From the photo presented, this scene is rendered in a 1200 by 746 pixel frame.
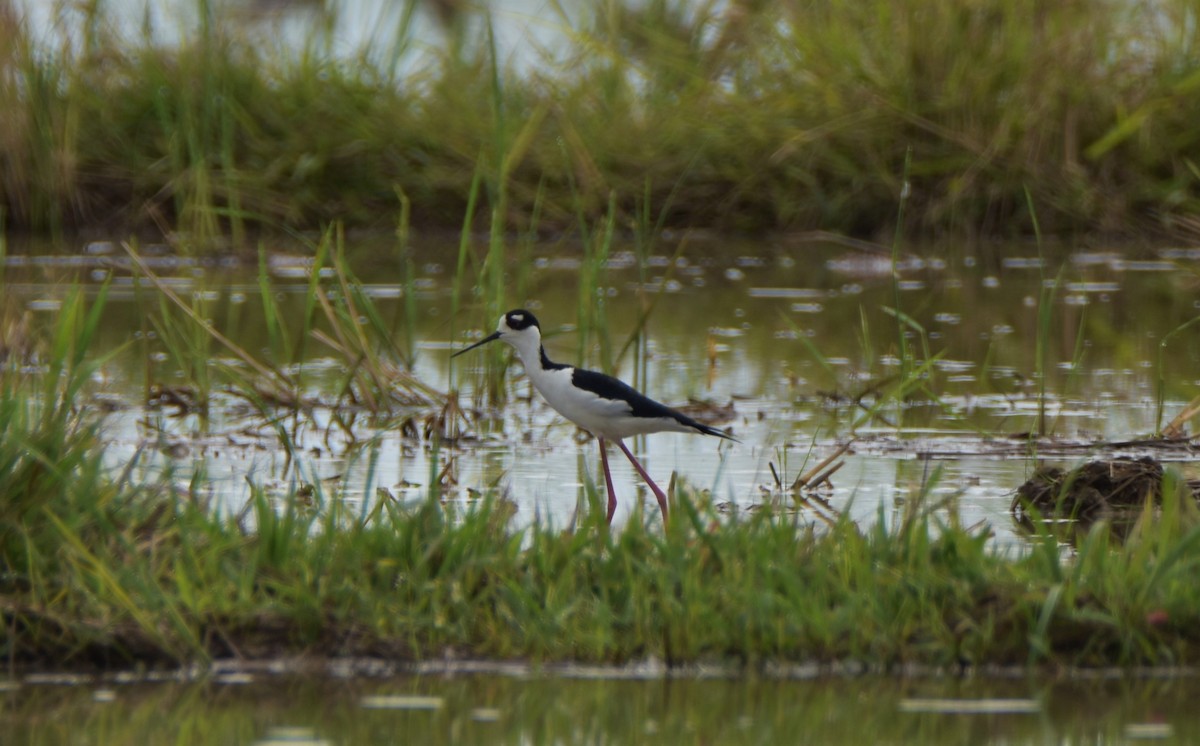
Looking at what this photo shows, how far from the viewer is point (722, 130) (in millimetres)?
13531

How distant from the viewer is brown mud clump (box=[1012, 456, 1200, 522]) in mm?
5266

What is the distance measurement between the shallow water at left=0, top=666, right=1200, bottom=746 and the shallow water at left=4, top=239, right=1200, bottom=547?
0.70 metres

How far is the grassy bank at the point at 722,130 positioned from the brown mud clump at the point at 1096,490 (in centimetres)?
750

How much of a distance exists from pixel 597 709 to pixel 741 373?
4.56 meters

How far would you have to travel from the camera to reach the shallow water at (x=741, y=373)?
19.1ft

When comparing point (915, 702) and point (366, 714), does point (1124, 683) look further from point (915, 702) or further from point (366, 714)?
point (366, 714)

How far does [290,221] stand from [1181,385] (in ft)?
24.2

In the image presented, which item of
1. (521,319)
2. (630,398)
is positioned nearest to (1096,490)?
(630,398)

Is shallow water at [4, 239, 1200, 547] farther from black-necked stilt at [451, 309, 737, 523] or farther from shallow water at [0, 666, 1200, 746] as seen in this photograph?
shallow water at [0, 666, 1200, 746]

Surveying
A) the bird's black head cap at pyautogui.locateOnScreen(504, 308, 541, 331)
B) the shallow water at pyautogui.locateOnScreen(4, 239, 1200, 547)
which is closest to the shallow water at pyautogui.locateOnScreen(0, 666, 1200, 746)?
the shallow water at pyautogui.locateOnScreen(4, 239, 1200, 547)

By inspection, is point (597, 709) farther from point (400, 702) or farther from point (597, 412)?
point (597, 412)

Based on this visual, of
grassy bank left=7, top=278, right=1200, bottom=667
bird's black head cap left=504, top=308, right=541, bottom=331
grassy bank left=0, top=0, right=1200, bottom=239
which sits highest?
grassy bank left=0, top=0, right=1200, bottom=239

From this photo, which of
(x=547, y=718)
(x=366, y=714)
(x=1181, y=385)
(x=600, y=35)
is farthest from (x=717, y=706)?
(x=600, y=35)

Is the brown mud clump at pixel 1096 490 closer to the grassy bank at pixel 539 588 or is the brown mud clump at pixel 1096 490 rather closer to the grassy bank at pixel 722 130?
the grassy bank at pixel 539 588
